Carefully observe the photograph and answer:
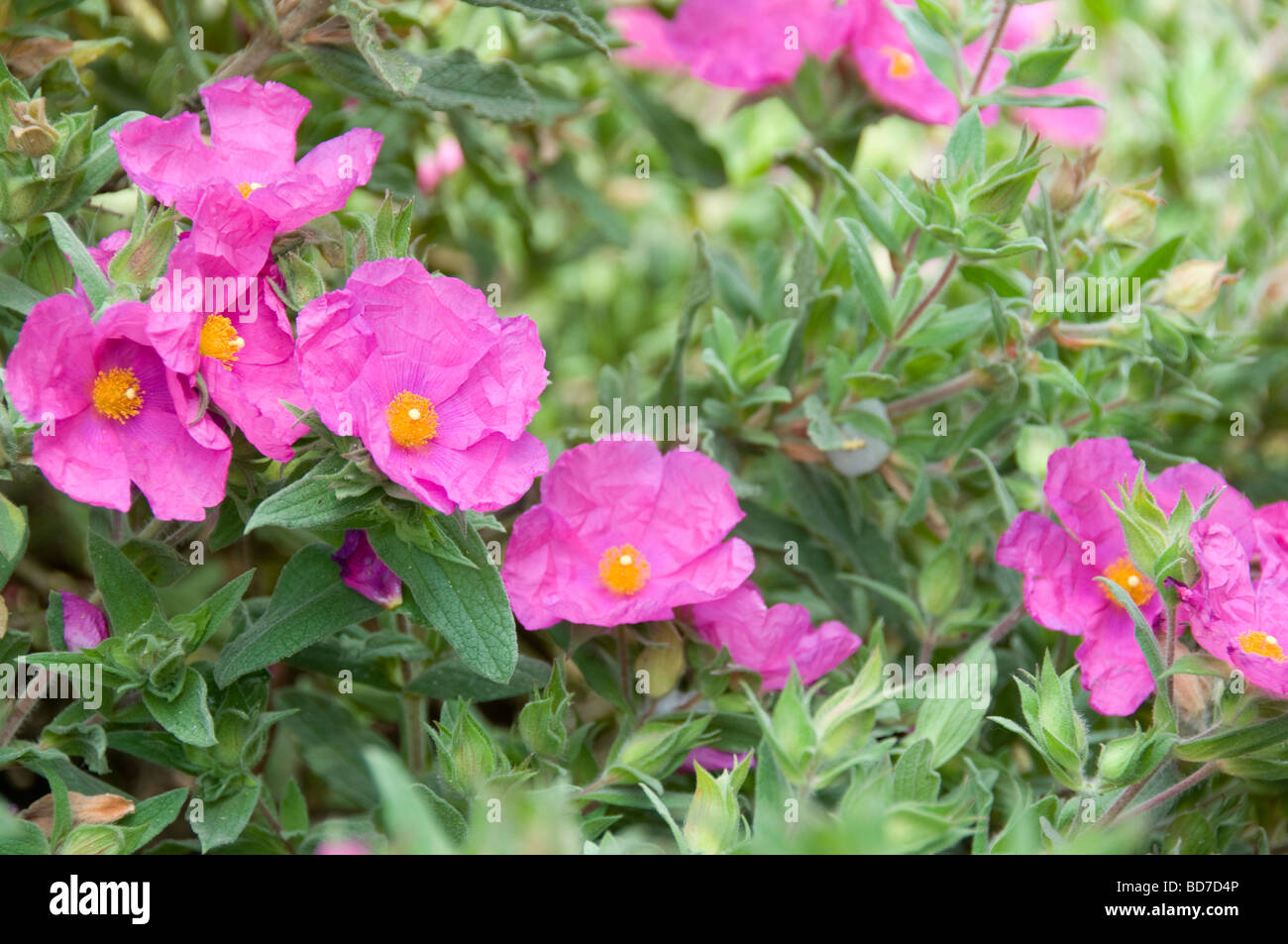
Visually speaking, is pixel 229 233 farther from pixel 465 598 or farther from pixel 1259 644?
pixel 1259 644

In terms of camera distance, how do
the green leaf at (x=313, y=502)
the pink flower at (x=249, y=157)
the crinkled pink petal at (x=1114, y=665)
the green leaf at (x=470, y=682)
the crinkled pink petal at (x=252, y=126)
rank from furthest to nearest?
the green leaf at (x=470, y=682), the crinkled pink petal at (x=1114, y=665), the crinkled pink petal at (x=252, y=126), the pink flower at (x=249, y=157), the green leaf at (x=313, y=502)

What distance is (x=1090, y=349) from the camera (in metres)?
1.95

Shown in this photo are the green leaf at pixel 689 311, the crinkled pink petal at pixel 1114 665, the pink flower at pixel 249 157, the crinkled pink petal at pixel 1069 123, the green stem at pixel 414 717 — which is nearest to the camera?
the pink flower at pixel 249 157

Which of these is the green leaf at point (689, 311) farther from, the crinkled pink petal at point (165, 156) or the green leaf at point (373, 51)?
the crinkled pink petal at point (165, 156)

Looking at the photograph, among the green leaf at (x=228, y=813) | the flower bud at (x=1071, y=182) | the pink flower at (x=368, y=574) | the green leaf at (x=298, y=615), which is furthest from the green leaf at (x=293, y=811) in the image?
the flower bud at (x=1071, y=182)

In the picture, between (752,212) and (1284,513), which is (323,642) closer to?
(1284,513)

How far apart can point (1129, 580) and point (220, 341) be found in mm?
1255

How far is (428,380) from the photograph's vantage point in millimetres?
1448

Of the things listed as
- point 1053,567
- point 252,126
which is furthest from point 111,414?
point 1053,567

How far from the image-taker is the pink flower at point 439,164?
266 cm

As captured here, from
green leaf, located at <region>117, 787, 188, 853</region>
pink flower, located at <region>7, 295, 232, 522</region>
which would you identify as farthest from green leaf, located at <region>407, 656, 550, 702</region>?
pink flower, located at <region>7, 295, 232, 522</region>

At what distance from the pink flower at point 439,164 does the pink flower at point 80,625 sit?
1.23 meters
